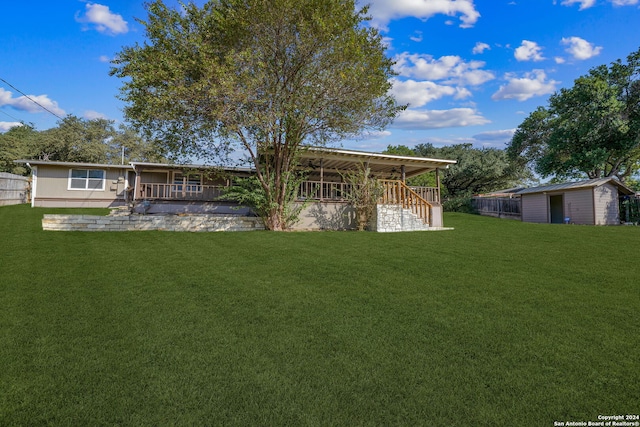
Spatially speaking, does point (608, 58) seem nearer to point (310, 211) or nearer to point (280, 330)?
point (310, 211)

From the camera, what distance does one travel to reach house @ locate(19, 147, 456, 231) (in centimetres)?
1255

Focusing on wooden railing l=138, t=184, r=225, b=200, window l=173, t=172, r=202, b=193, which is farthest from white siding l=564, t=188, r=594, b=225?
window l=173, t=172, r=202, b=193

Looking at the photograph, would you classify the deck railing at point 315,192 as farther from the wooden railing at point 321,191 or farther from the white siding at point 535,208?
the white siding at point 535,208

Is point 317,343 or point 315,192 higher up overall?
point 315,192

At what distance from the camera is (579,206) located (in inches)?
662

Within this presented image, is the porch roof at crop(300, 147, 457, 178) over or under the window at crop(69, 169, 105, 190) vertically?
over

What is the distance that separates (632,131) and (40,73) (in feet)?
99.5

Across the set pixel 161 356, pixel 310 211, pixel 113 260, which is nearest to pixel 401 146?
pixel 310 211

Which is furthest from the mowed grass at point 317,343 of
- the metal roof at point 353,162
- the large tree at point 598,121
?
the large tree at point 598,121

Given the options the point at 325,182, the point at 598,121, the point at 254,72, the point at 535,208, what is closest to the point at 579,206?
the point at 535,208

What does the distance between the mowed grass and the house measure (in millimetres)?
7055

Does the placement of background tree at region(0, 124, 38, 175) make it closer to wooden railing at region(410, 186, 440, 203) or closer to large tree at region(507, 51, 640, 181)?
wooden railing at region(410, 186, 440, 203)

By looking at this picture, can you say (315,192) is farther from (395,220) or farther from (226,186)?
(226,186)

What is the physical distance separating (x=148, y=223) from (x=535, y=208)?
782 inches
